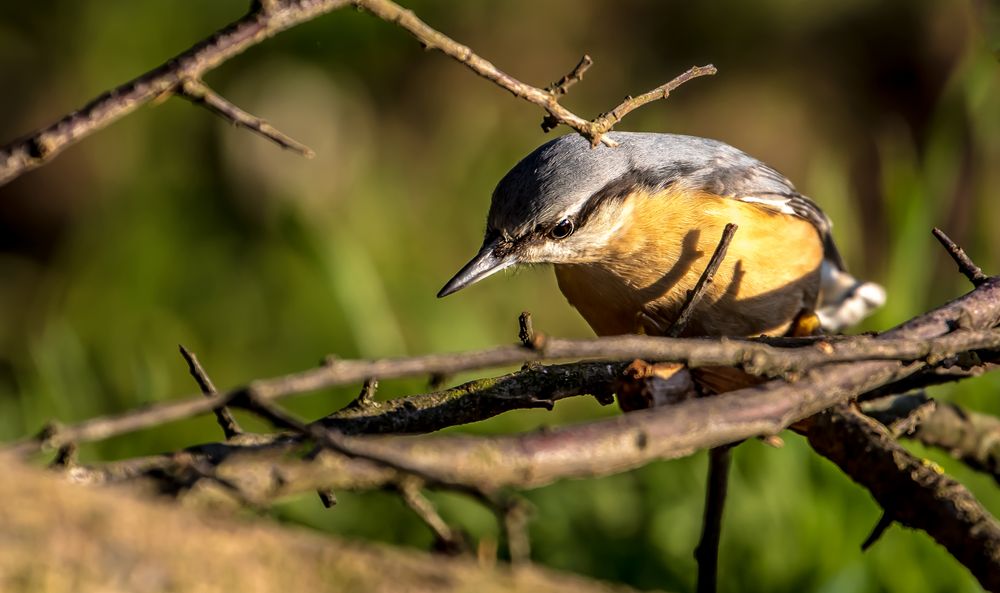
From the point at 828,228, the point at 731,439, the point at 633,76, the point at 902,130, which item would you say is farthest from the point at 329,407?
the point at 902,130

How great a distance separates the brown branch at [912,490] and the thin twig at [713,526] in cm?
40

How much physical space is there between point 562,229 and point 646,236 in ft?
0.81

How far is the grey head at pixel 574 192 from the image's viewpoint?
3.32 meters

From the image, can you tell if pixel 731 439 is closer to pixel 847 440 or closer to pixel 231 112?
pixel 847 440

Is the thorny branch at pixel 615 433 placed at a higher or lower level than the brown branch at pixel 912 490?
higher

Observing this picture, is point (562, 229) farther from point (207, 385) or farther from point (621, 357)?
point (621, 357)

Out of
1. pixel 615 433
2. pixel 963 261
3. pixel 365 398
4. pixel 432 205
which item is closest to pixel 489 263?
pixel 365 398

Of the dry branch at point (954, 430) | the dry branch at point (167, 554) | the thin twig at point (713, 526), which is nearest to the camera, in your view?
the dry branch at point (167, 554)

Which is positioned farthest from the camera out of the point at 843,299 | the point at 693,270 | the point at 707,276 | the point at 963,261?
the point at 843,299

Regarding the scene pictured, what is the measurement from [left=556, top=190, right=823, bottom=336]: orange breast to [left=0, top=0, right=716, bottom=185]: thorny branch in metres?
1.16

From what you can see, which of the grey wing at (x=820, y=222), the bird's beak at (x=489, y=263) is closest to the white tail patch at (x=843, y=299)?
the grey wing at (x=820, y=222)

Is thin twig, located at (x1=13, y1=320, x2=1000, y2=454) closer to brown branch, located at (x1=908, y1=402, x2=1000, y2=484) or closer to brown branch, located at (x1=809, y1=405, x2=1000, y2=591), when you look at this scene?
brown branch, located at (x1=809, y1=405, x2=1000, y2=591)

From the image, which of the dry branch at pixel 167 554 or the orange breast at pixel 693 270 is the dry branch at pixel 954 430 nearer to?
the orange breast at pixel 693 270

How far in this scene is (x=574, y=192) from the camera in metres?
3.33
